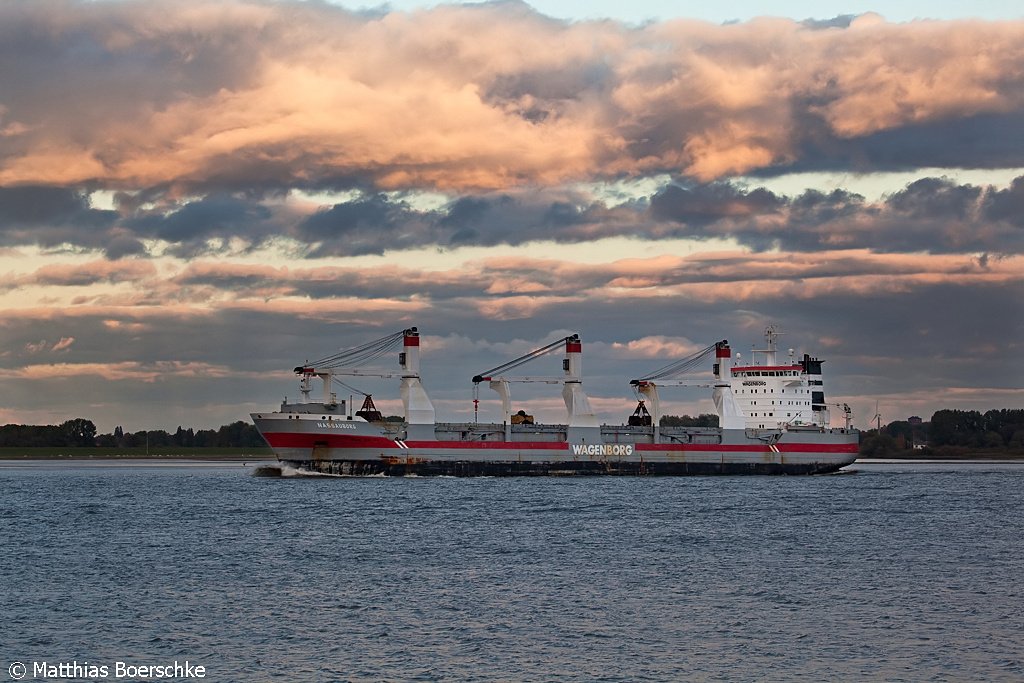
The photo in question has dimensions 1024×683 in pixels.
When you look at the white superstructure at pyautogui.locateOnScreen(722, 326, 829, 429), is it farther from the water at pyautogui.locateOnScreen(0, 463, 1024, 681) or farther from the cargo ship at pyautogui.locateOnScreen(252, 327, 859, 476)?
the water at pyautogui.locateOnScreen(0, 463, 1024, 681)

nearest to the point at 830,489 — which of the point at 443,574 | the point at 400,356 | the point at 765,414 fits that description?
the point at 765,414

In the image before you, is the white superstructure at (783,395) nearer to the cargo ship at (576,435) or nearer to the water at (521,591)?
the cargo ship at (576,435)

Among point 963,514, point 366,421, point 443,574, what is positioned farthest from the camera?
point 366,421

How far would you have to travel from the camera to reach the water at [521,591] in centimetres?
2606

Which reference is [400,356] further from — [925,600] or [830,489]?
[925,600]

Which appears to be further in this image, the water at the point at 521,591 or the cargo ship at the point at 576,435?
the cargo ship at the point at 576,435

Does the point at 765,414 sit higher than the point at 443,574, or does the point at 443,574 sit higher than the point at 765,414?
the point at 765,414

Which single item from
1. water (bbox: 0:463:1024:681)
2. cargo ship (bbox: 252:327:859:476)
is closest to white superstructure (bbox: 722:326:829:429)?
cargo ship (bbox: 252:327:859:476)

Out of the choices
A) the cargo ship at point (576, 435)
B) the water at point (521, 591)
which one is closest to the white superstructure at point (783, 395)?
the cargo ship at point (576, 435)

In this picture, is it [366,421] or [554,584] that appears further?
[366,421]

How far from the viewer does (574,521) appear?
5934 cm

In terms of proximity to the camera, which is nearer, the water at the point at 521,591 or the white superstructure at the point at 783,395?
the water at the point at 521,591

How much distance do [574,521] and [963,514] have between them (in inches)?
1001

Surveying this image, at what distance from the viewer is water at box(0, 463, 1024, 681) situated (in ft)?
85.5
